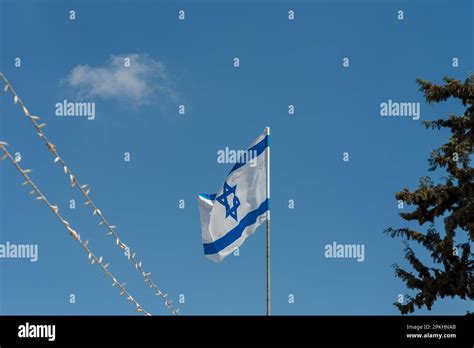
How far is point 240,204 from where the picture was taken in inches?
639

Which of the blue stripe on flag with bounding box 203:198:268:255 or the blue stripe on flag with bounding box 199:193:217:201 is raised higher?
the blue stripe on flag with bounding box 199:193:217:201

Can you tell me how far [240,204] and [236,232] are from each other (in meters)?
0.69

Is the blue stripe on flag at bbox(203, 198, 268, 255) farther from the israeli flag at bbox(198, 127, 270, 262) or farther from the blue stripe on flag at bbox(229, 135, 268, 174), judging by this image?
the blue stripe on flag at bbox(229, 135, 268, 174)

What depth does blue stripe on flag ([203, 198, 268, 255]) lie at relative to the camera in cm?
1600

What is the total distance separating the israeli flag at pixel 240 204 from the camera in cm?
1600

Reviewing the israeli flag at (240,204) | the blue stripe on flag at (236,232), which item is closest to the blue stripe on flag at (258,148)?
the israeli flag at (240,204)

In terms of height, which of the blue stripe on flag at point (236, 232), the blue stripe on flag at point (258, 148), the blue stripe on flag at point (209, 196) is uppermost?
the blue stripe on flag at point (258, 148)

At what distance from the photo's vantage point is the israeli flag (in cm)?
1600

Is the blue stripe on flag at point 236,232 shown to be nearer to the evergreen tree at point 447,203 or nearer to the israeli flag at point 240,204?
the israeli flag at point 240,204

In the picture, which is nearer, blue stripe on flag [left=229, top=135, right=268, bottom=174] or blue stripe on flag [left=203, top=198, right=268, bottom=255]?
blue stripe on flag [left=203, top=198, right=268, bottom=255]

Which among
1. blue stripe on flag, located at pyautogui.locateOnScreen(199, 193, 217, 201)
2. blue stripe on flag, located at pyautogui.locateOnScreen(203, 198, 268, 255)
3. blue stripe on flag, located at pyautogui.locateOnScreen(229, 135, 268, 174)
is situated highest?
blue stripe on flag, located at pyautogui.locateOnScreen(229, 135, 268, 174)

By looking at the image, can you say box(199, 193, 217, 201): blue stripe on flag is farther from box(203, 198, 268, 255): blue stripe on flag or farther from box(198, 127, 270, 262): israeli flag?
box(203, 198, 268, 255): blue stripe on flag

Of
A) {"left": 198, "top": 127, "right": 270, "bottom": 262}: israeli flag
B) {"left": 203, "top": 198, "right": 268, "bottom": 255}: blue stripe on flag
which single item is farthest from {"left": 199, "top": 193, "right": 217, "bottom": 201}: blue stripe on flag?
{"left": 203, "top": 198, "right": 268, "bottom": 255}: blue stripe on flag
